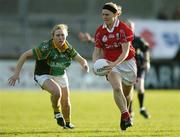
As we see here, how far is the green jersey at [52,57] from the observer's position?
13.0m

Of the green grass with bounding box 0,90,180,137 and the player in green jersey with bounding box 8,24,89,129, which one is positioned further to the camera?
the player in green jersey with bounding box 8,24,89,129

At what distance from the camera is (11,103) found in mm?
23641

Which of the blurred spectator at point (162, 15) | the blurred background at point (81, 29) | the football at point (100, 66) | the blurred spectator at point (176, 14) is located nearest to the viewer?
the football at point (100, 66)

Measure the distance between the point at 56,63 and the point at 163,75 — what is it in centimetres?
2179

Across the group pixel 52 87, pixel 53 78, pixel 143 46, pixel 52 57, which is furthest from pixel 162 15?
pixel 52 87

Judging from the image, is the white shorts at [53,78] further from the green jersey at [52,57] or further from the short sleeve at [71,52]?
the short sleeve at [71,52]

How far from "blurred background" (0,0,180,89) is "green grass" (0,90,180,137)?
4.52 ft

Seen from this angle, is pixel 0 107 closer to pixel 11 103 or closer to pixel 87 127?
pixel 11 103

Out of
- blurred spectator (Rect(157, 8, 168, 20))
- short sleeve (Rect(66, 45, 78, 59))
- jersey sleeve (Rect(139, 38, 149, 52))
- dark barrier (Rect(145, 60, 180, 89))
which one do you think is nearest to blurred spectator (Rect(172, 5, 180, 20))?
blurred spectator (Rect(157, 8, 168, 20))

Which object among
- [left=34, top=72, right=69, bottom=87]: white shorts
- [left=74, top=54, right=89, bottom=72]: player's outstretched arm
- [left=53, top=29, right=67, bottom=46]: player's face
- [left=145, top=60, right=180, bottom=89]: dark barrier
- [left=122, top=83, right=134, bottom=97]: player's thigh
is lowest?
[left=145, top=60, right=180, bottom=89]: dark barrier

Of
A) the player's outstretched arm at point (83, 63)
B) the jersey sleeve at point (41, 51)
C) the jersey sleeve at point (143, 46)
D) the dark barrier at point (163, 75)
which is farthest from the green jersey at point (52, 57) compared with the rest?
the dark barrier at point (163, 75)

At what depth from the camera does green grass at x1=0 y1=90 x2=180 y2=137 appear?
490 inches

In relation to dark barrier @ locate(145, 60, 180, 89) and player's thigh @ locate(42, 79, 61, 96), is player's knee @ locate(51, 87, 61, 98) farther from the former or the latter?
dark barrier @ locate(145, 60, 180, 89)

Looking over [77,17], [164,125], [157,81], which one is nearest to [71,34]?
[77,17]
